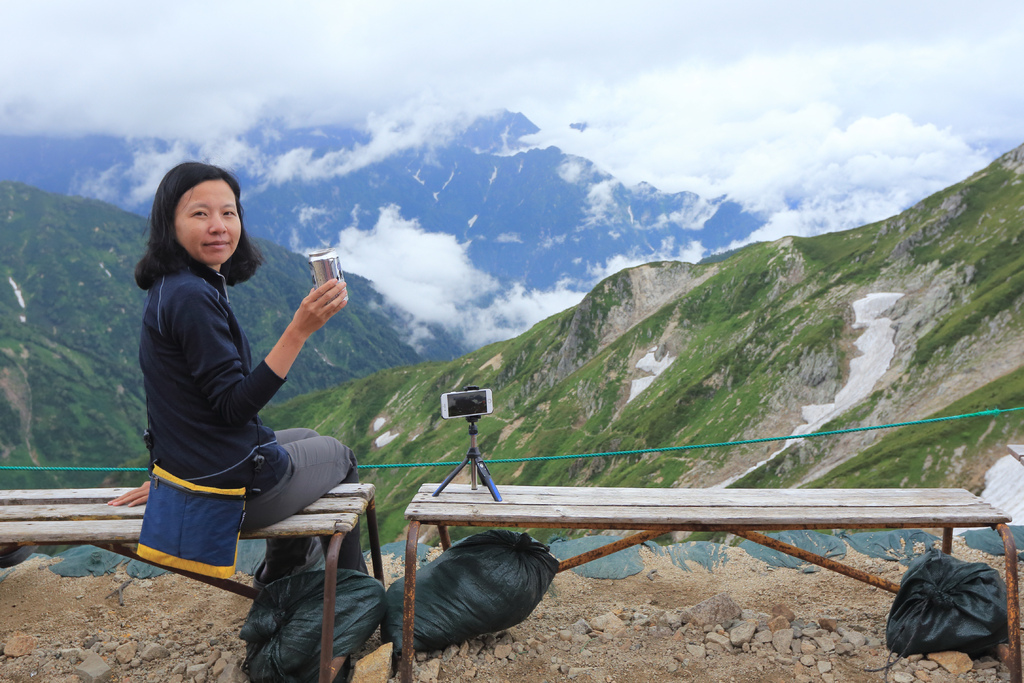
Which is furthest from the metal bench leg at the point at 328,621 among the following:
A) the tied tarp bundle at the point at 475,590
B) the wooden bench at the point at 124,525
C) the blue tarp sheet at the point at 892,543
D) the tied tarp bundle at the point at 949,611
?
the blue tarp sheet at the point at 892,543

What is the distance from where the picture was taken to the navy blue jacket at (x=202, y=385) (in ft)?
13.8

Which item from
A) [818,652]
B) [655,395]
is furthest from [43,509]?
[655,395]

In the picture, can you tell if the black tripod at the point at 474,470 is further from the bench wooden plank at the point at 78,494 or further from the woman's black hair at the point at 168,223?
the woman's black hair at the point at 168,223

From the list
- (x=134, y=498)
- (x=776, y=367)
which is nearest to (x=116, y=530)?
(x=134, y=498)

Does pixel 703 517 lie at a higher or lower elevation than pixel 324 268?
lower

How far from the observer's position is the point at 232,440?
14.9 ft

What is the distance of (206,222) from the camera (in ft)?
15.1

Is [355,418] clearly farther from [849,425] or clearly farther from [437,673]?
[437,673]

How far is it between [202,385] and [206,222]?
47.1 inches

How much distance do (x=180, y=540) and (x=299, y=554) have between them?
195cm

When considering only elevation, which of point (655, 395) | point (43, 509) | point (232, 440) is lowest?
point (655, 395)

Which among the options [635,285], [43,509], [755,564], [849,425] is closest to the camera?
[43,509]

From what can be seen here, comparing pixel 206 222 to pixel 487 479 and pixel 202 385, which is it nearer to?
pixel 202 385

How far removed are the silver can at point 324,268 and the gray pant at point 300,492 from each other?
1.76m
